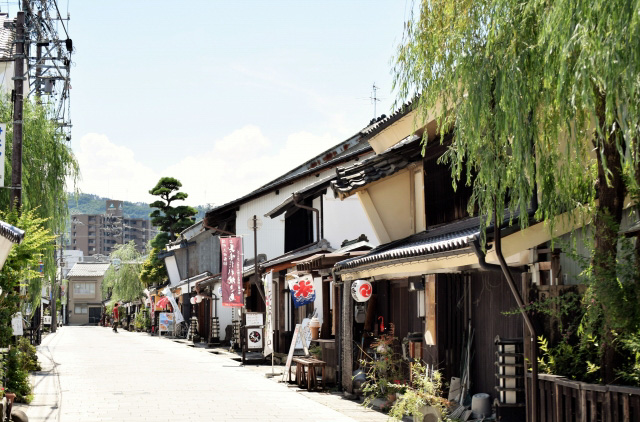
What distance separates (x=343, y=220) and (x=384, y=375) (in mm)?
9548

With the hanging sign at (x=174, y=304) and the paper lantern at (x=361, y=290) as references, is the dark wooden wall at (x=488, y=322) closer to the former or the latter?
the paper lantern at (x=361, y=290)

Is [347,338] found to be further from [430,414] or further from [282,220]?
[282,220]

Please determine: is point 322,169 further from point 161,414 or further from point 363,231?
point 161,414

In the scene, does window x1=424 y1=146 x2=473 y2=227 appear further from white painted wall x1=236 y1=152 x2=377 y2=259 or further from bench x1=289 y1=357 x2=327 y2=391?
white painted wall x1=236 y1=152 x2=377 y2=259

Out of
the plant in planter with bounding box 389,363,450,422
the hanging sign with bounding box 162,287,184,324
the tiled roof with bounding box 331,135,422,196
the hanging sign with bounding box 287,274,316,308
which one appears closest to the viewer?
the plant in planter with bounding box 389,363,450,422

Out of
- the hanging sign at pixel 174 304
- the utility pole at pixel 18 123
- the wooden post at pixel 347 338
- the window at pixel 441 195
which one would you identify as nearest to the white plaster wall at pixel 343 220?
the wooden post at pixel 347 338

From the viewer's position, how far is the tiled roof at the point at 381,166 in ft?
58.5

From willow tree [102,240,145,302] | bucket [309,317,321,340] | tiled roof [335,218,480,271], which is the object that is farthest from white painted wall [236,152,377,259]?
willow tree [102,240,145,302]

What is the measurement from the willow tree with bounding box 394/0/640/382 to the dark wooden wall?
3802 mm

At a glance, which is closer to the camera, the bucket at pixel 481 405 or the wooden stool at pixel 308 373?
the bucket at pixel 481 405

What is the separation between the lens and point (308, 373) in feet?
66.0

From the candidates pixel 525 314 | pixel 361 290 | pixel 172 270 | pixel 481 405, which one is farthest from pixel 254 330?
pixel 172 270

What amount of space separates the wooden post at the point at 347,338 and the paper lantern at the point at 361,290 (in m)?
0.45

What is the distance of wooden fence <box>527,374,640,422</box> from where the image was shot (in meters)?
7.80
